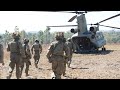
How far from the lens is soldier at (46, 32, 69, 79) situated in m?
7.93

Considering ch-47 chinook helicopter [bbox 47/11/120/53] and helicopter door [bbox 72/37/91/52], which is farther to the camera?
helicopter door [bbox 72/37/91/52]

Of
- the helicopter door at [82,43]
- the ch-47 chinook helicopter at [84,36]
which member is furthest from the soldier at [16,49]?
the helicopter door at [82,43]

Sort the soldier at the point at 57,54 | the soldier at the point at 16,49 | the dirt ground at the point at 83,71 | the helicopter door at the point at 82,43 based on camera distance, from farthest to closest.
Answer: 1. the helicopter door at the point at 82,43
2. the dirt ground at the point at 83,71
3. the soldier at the point at 16,49
4. the soldier at the point at 57,54

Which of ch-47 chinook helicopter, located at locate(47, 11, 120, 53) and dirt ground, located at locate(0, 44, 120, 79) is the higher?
ch-47 chinook helicopter, located at locate(47, 11, 120, 53)

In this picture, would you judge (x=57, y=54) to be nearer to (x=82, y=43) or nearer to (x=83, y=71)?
(x=83, y=71)

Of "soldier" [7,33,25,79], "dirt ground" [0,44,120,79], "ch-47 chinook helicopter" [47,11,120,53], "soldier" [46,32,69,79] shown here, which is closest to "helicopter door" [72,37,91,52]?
"ch-47 chinook helicopter" [47,11,120,53]

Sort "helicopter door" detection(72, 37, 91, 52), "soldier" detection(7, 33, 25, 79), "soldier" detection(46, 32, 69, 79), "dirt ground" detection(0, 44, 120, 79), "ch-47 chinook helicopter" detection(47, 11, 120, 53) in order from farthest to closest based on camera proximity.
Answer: "helicopter door" detection(72, 37, 91, 52), "ch-47 chinook helicopter" detection(47, 11, 120, 53), "dirt ground" detection(0, 44, 120, 79), "soldier" detection(7, 33, 25, 79), "soldier" detection(46, 32, 69, 79)

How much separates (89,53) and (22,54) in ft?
57.0

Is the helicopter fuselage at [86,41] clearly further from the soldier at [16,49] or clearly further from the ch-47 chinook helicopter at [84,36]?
the soldier at [16,49]

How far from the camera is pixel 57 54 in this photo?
320 inches

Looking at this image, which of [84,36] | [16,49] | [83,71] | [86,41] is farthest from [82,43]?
[16,49]

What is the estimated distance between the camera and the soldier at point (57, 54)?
7.93 m

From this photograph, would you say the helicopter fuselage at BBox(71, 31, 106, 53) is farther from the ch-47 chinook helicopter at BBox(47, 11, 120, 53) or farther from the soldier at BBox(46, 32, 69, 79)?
the soldier at BBox(46, 32, 69, 79)
